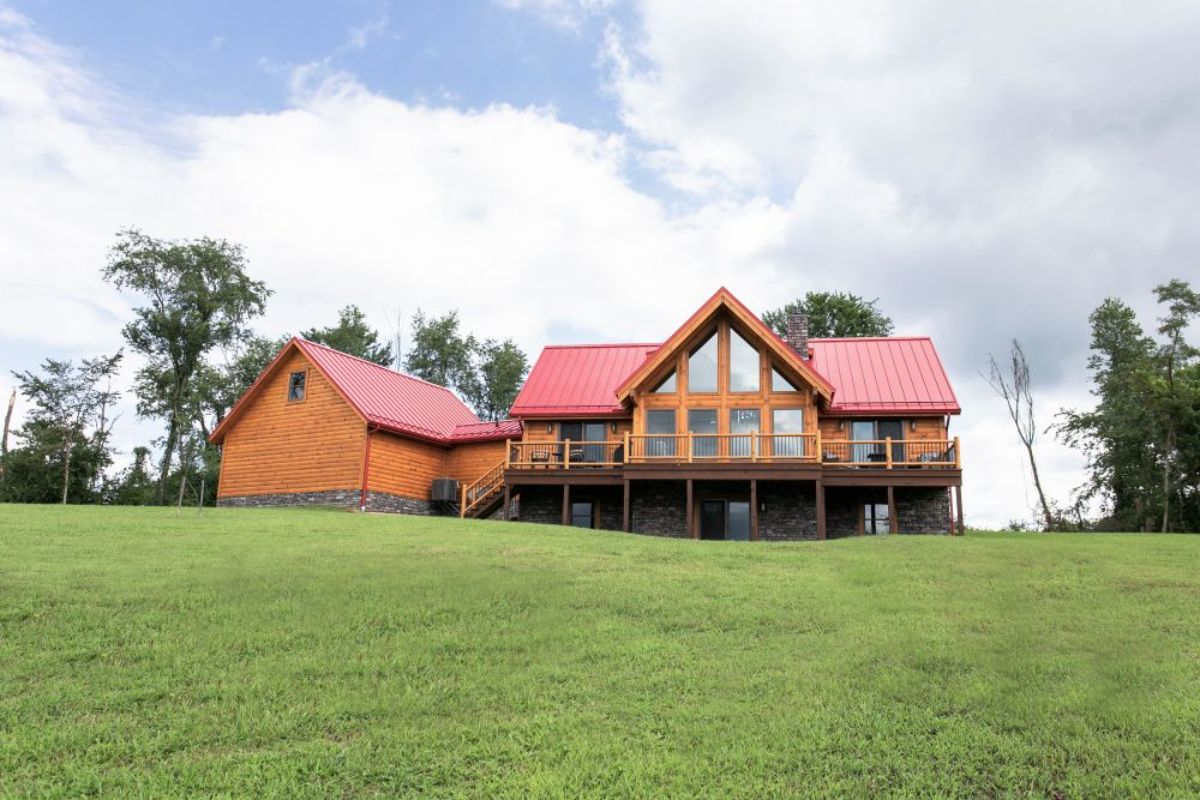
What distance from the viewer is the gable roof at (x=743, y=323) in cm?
2471

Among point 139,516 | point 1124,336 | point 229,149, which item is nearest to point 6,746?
point 139,516

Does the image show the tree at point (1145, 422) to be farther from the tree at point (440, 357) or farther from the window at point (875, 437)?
the tree at point (440, 357)

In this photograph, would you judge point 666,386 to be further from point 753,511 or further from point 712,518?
point 753,511

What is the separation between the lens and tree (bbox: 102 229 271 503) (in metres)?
42.5

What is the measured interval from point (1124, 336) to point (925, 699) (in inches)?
1604

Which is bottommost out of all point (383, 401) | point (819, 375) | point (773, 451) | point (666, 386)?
point (773, 451)

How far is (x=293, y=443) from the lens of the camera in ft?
95.8

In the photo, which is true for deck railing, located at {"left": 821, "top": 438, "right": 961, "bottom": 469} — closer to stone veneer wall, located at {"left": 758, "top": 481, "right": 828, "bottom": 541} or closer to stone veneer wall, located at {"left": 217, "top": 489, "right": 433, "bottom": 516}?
stone veneer wall, located at {"left": 758, "top": 481, "right": 828, "bottom": 541}

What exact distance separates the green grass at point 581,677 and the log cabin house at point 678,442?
985 centimetres

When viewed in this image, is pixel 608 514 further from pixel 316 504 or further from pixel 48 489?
pixel 48 489

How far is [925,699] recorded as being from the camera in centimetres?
838

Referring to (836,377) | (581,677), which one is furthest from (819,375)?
(581,677)

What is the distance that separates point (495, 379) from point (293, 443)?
2302 cm

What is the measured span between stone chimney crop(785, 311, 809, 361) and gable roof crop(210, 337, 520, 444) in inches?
352
